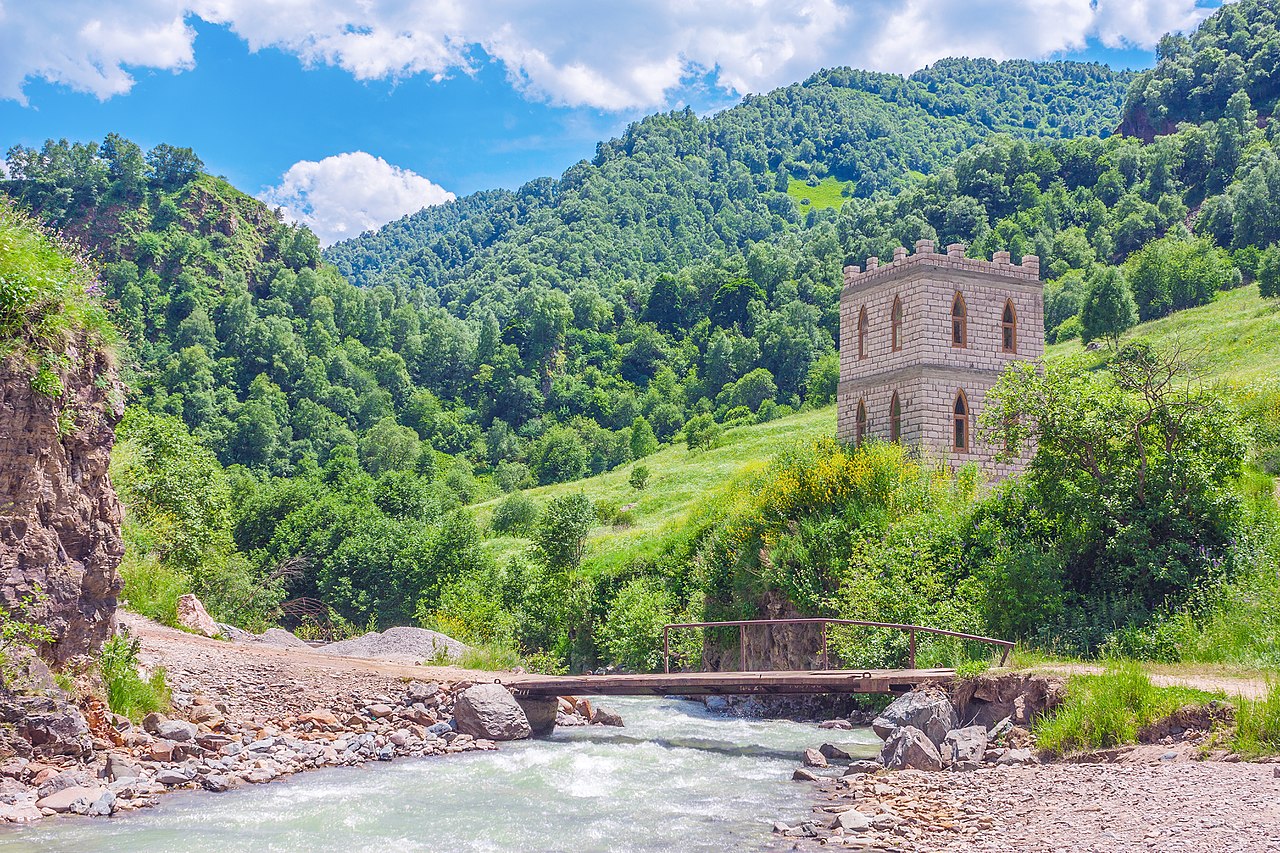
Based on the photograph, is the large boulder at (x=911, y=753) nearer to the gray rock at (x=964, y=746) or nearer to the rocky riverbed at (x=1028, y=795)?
the rocky riverbed at (x=1028, y=795)

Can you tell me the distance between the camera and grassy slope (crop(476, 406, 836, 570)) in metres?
61.3

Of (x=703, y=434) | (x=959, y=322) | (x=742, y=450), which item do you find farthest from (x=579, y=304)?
(x=959, y=322)

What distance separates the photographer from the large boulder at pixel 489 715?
21.2m

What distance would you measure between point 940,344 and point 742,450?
50.9 metres

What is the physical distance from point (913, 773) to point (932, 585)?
1043cm

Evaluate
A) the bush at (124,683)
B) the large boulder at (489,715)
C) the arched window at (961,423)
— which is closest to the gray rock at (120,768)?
the bush at (124,683)

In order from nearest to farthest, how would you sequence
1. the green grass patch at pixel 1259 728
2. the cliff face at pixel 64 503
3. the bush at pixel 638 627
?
the green grass patch at pixel 1259 728
the cliff face at pixel 64 503
the bush at pixel 638 627

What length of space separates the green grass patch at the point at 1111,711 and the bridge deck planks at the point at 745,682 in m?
4.05

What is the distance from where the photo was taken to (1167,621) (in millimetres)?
22047

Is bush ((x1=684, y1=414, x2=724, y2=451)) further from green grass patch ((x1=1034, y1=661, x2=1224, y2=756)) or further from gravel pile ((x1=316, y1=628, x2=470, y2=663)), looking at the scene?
green grass patch ((x1=1034, y1=661, x2=1224, y2=756))

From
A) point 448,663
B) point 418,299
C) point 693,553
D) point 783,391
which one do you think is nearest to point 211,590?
point 448,663

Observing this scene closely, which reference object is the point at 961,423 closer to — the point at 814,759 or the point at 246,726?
the point at 814,759

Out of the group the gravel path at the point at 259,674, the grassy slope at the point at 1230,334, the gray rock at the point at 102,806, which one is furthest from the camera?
the grassy slope at the point at 1230,334

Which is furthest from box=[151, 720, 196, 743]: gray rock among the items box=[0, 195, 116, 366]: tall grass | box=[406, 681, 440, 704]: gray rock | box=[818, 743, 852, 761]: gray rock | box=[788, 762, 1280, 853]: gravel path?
box=[818, 743, 852, 761]: gray rock
